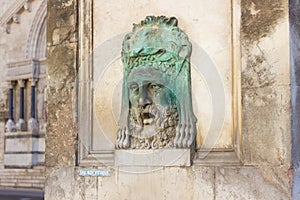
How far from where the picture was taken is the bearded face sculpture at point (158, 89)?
5.73 m

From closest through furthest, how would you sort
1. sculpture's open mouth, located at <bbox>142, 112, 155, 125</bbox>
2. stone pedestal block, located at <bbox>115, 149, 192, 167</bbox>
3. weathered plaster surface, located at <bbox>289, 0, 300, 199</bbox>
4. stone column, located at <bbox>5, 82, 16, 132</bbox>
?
weathered plaster surface, located at <bbox>289, 0, 300, 199</bbox>
stone pedestal block, located at <bbox>115, 149, 192, 167</bbox>
sculpture's open mouth, located at <bbox>142, 112, 155, 125</bbox>
stone column, located at <bbox>5, 82, 16, 132</bbox>

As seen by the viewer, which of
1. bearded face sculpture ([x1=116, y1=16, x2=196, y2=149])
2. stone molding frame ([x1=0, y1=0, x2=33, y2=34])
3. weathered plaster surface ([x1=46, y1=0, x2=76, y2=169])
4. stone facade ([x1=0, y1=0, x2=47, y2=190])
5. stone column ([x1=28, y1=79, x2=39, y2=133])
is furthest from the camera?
stone molding frame ([x1=0, y1=0, x2=33, y2=34])

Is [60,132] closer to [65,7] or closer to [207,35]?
[65,7]

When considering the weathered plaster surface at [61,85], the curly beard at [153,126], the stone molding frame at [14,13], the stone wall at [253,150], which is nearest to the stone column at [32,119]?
the stone molding frame at [14,13]

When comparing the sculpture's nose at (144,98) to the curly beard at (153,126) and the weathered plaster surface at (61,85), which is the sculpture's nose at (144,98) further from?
the weathered plaster surface at (61,85)

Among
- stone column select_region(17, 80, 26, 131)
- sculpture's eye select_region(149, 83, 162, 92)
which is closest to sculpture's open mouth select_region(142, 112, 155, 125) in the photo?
sculpture's eye select_region(149, 83, 162, 92)

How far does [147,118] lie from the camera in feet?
19.3

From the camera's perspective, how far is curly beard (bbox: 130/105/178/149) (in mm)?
5754

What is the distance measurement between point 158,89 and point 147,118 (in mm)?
331

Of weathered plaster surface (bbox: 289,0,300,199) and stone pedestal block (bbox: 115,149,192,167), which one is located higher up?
weathered plaster surface (bbox: 289,0,300,199)

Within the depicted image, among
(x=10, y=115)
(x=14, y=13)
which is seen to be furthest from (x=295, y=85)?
(x=10, y=115)

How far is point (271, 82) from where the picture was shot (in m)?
5.02

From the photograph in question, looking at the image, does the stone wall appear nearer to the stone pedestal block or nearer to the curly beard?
the stone pedestal block

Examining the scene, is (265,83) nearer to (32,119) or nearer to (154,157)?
(154,157)
